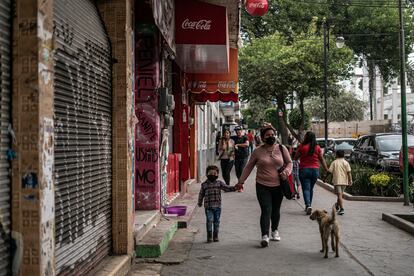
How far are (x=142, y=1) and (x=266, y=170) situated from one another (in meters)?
3.20

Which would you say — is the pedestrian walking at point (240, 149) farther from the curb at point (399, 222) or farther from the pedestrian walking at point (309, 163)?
the curb at point (399, 222)

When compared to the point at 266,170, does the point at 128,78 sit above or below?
above

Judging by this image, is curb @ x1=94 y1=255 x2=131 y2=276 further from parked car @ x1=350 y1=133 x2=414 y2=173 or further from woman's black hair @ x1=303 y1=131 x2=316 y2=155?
parked car @ x1=350 y1=133 x2=414 y2=173

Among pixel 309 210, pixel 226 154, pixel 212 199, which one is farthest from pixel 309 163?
pixel 226 154

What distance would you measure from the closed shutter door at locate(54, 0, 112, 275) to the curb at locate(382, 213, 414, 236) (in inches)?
210

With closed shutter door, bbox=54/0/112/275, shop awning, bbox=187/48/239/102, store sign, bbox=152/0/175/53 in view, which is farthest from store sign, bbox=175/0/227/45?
shop awning, bbox=187/48/239/102

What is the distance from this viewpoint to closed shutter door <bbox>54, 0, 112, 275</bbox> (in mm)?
4637

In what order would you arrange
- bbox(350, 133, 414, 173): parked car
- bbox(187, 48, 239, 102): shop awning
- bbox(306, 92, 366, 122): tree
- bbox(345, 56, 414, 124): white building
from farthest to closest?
bbox(306, 92, 366, 122): tree < bbox(345, 56, 414, 124): white building < bbox(350, 133, 414, 173): parked car < bbox(187, 48, 239, 102): shop awning

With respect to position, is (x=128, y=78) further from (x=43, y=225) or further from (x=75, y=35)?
(x=43, y=225)

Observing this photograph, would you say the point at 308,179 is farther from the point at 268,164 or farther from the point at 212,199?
the point at 212,199

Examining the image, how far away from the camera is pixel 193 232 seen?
9.42m

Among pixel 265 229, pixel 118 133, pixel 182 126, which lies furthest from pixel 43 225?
pixel 182 126

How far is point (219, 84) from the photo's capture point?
16.4 meters

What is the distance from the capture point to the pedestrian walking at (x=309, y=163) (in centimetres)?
1116
